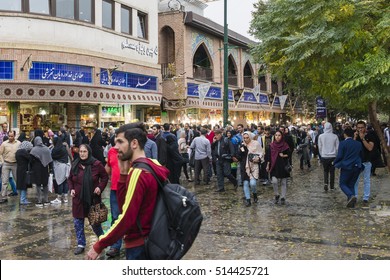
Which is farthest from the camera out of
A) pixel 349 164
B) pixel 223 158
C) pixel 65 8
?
pixel 65 8

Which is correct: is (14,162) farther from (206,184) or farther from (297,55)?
(297,55)

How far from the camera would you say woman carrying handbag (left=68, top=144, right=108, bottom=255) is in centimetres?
638

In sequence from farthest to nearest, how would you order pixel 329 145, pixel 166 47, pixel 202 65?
pixel 202 65, pixel 166 47, pixel 329 145

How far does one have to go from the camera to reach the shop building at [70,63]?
1644 centimetres

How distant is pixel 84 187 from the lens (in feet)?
20.9

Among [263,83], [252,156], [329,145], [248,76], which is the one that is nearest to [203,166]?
[252,156]

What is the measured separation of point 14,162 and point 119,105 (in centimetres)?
1021

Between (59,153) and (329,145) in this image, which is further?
(329,145)

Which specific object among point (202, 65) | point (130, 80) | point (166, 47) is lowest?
point (130, 80)

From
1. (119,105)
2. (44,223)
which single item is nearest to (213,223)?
(44,223)

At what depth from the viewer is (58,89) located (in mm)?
17125

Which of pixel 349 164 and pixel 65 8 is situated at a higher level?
pixel 65 8

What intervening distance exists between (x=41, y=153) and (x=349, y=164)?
7.22 metres

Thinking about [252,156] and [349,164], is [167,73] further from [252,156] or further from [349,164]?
[349,164]
